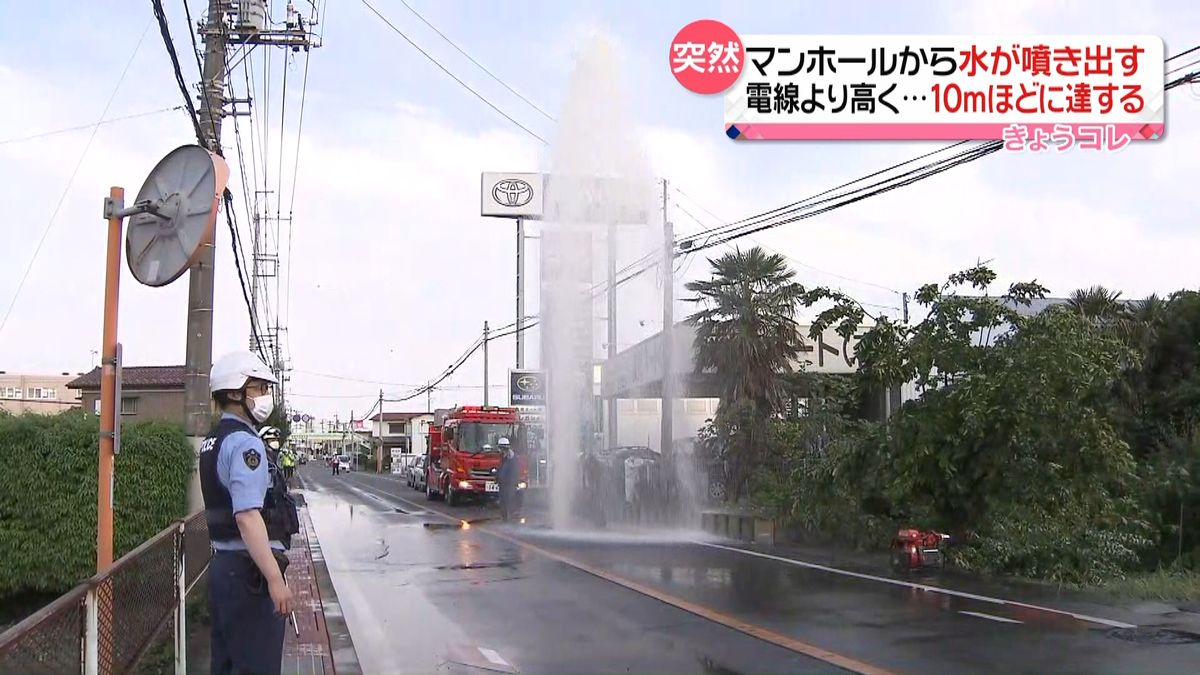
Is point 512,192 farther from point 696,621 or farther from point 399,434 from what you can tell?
point 399,434

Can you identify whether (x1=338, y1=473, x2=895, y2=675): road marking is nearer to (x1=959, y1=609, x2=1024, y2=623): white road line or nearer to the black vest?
(x1=959, y1=609, x2=1024, y2=623): white road line

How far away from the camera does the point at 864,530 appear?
54.3 feet

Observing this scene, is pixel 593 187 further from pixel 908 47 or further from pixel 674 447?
pixel 908 47

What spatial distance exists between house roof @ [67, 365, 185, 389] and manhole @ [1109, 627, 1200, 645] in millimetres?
28922

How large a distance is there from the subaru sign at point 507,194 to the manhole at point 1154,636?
4541cm

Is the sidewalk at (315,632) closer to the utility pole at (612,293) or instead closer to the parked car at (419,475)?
the utility pole at (612,293)

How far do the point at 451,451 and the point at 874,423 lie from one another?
18.6 metres

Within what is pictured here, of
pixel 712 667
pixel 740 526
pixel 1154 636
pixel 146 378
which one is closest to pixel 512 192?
pixel 146 378

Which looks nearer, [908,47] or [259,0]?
[908,47]

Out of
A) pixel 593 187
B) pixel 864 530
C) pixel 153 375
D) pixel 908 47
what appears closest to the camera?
pixel 908 47

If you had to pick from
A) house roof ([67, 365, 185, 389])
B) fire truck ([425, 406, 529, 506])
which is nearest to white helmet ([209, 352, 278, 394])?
fire truck ([425, 406, 529, 506])

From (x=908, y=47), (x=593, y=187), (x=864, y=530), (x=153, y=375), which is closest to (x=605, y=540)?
(x=864, y=530)

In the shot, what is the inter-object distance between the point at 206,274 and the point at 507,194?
4148 cm

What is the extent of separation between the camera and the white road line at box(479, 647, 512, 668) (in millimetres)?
8469
